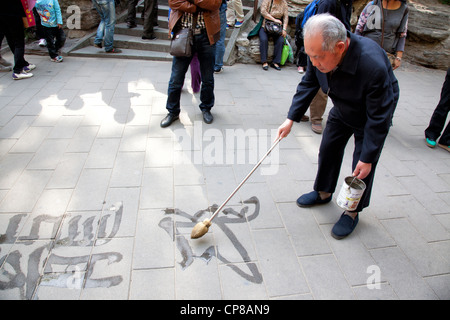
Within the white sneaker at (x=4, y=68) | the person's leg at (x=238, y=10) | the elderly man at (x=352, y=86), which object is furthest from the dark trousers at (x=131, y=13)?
the elderly man at (x=352, y=86)

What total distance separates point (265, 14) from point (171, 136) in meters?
4.06

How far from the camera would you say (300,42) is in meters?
5.64

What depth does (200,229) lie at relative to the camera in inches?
90.0

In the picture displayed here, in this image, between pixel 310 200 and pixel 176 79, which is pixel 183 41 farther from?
pixel 310 200

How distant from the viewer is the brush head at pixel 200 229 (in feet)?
7.50

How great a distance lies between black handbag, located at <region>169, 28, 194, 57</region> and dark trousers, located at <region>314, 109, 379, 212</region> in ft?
6.19

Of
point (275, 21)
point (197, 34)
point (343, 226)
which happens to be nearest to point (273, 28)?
point (275, 21)

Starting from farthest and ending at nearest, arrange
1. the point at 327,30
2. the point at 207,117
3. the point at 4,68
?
the point at 4,68
the point at 207,117
the point at 327,30

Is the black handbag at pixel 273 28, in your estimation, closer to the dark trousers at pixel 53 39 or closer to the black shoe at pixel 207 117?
the black shoe at pixel 207 117

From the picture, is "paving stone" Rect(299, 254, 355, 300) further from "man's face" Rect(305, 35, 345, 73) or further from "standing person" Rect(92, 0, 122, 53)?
"standing person" Rect(92, 0, 122, 53)

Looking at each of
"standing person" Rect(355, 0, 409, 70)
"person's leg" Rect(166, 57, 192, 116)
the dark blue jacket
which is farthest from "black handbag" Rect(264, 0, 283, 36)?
the dark blue jacket

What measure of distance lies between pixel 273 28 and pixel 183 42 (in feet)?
11.5

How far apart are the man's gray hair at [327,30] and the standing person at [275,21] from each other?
480cm

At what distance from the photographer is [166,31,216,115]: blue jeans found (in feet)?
11.7
